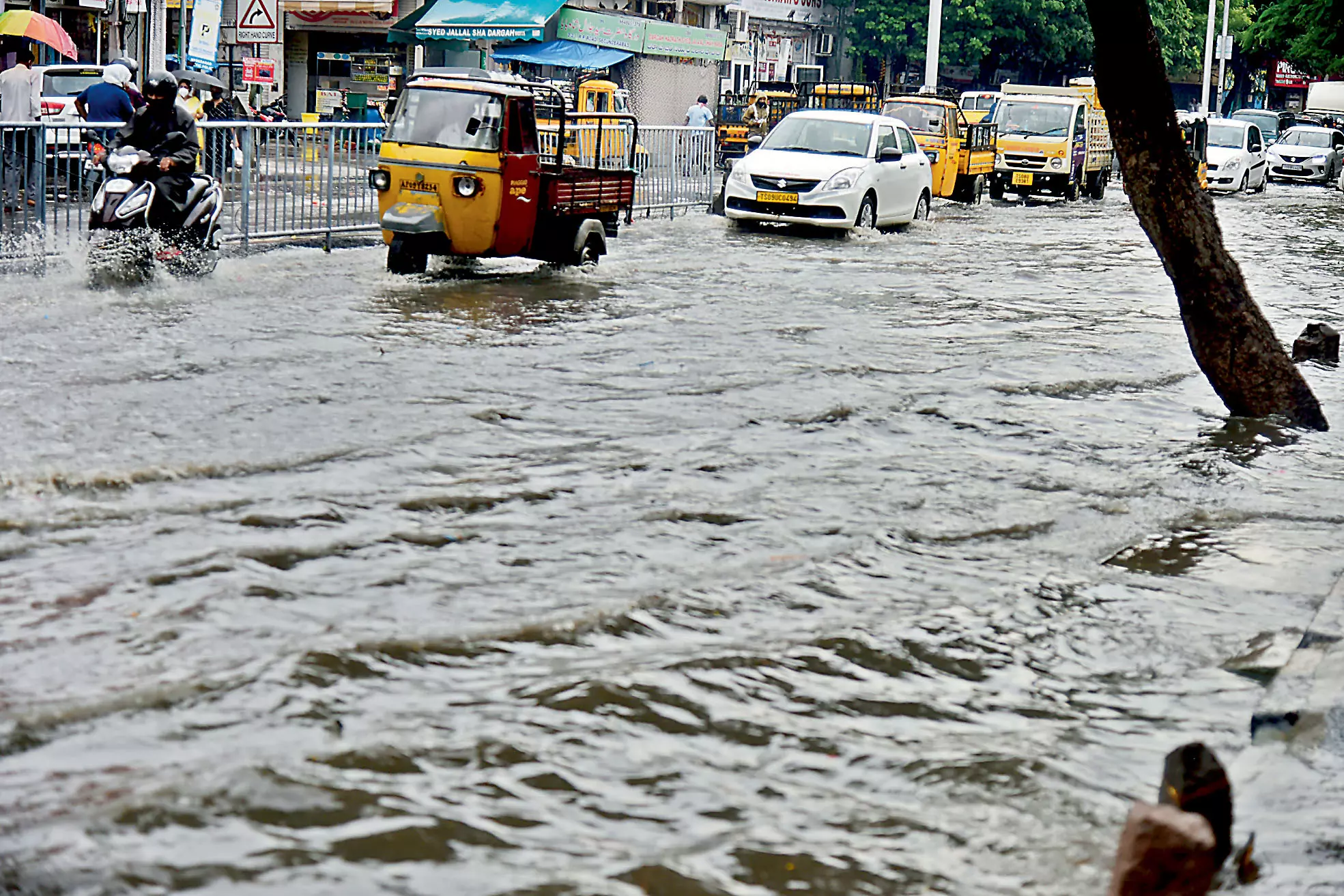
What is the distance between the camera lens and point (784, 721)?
4820 mm

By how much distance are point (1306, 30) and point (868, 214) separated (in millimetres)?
26047

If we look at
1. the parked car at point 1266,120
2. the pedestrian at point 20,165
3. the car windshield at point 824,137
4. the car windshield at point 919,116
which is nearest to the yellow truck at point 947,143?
the car windshield at point 919,116

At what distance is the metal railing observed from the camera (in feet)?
46.8

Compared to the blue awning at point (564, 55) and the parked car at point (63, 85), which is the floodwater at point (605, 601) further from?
the blue awning at point (564, 55)

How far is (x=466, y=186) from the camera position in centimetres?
1480

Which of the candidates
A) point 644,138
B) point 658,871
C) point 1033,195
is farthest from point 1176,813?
point 1033,195

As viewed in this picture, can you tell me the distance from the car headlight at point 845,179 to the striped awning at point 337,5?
24761mm

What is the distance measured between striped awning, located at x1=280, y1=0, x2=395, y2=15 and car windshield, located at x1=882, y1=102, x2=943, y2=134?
1747 cm

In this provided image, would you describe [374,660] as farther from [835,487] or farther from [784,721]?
[835,487]

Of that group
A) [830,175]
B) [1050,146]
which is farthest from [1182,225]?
[1050,146]

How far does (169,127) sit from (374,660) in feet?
33.3

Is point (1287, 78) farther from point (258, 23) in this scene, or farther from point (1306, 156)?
point (258, 23)

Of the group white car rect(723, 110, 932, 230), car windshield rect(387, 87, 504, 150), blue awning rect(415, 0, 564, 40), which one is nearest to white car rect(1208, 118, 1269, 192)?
blue awning rect(415, 0, 564, 40)

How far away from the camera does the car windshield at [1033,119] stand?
34.1m
